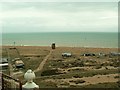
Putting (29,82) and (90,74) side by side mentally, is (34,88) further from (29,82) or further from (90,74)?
(90,74)

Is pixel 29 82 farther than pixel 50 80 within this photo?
No

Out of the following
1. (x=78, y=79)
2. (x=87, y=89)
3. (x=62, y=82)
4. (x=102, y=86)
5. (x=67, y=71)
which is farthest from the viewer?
(x=67, y=71)

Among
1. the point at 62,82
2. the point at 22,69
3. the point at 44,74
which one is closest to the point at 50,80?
the point at 62,82

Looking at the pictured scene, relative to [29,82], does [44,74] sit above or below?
below

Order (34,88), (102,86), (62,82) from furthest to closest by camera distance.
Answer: (62,82), (102,86), (34,88)

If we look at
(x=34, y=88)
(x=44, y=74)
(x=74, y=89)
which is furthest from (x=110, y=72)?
(x=34, y=88)

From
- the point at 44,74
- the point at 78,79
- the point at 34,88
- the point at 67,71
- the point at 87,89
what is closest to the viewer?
the point at 34,88

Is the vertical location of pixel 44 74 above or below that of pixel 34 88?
below

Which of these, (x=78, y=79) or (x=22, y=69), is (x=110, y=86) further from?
(x=22, y=69)

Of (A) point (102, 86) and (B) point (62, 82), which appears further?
(B) point (62, 82)
